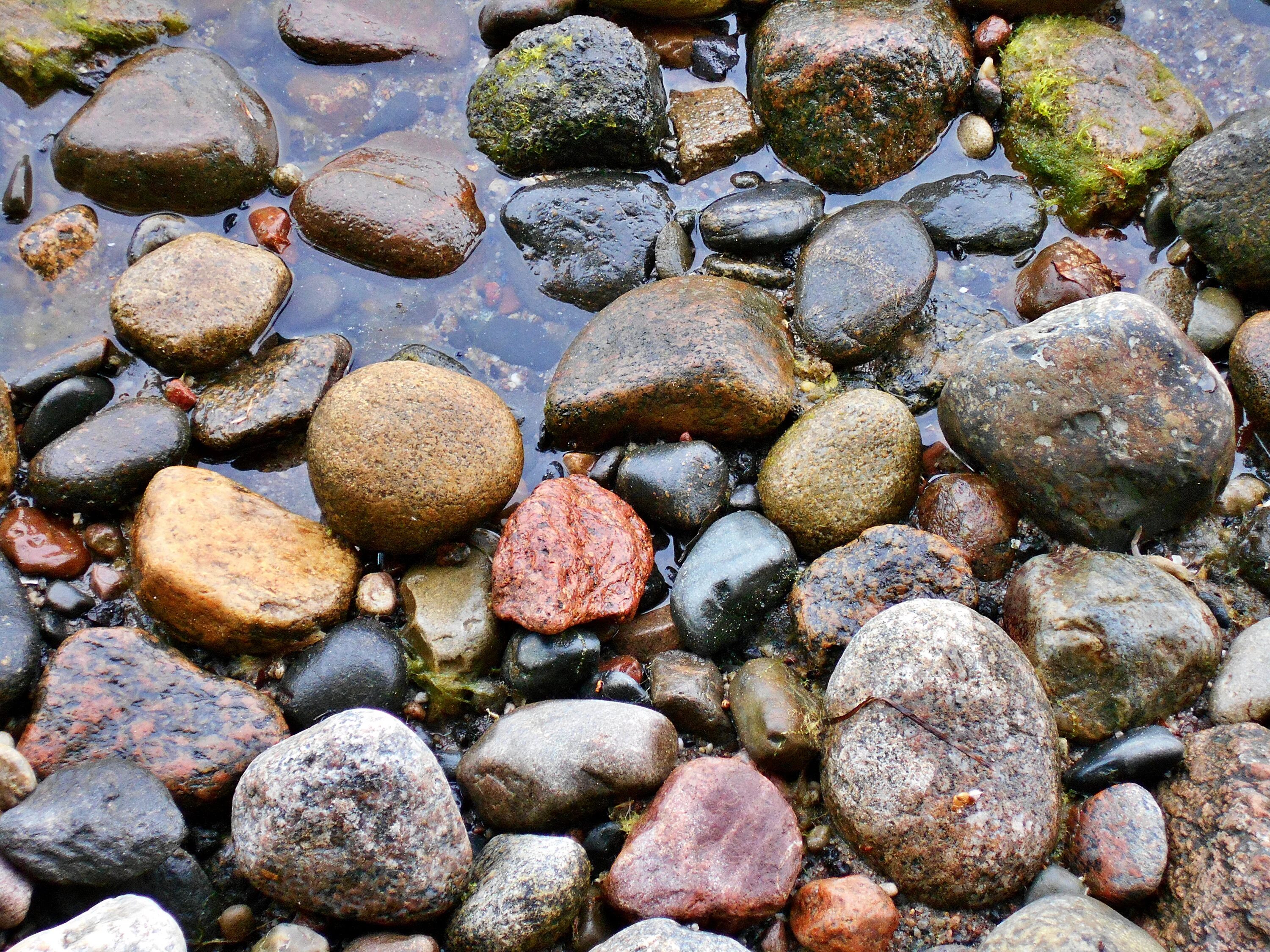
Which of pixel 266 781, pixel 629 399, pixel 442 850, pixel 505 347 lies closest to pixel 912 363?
pixel 629 399

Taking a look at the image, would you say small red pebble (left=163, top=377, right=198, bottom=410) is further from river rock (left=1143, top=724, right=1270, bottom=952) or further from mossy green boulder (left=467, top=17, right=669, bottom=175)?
river rock (left=1143, top=724, right=1270, bottom=952)

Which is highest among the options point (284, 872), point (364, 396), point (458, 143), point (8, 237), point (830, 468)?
point (458, 143)

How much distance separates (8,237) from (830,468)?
3.71m

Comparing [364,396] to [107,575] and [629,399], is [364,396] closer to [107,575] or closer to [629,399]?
[629,399]

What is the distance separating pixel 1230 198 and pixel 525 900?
3827 millimetres

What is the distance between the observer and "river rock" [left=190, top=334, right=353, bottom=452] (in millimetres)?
3486

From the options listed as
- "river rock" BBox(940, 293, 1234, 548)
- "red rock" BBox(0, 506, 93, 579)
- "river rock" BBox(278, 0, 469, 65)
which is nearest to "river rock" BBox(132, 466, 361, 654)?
"red rock" BBox(0, 506, 93, 579)

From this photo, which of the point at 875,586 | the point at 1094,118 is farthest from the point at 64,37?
the point at 1094,118

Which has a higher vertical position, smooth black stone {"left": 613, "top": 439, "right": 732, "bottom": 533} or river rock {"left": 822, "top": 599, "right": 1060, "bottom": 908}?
smooth black stone {"left": 613, "top": 439, "right": 732, "bottom": 533}

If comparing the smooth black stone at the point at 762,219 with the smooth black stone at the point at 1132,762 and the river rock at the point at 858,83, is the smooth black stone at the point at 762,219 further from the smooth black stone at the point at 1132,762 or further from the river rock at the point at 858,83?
the smooth black stone at the point at 1132,762

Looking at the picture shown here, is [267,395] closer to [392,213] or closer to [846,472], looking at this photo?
[392,213]

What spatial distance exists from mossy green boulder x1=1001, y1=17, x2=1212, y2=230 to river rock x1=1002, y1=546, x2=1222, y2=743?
1.85 m

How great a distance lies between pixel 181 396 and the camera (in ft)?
11.7

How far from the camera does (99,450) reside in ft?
10.9
